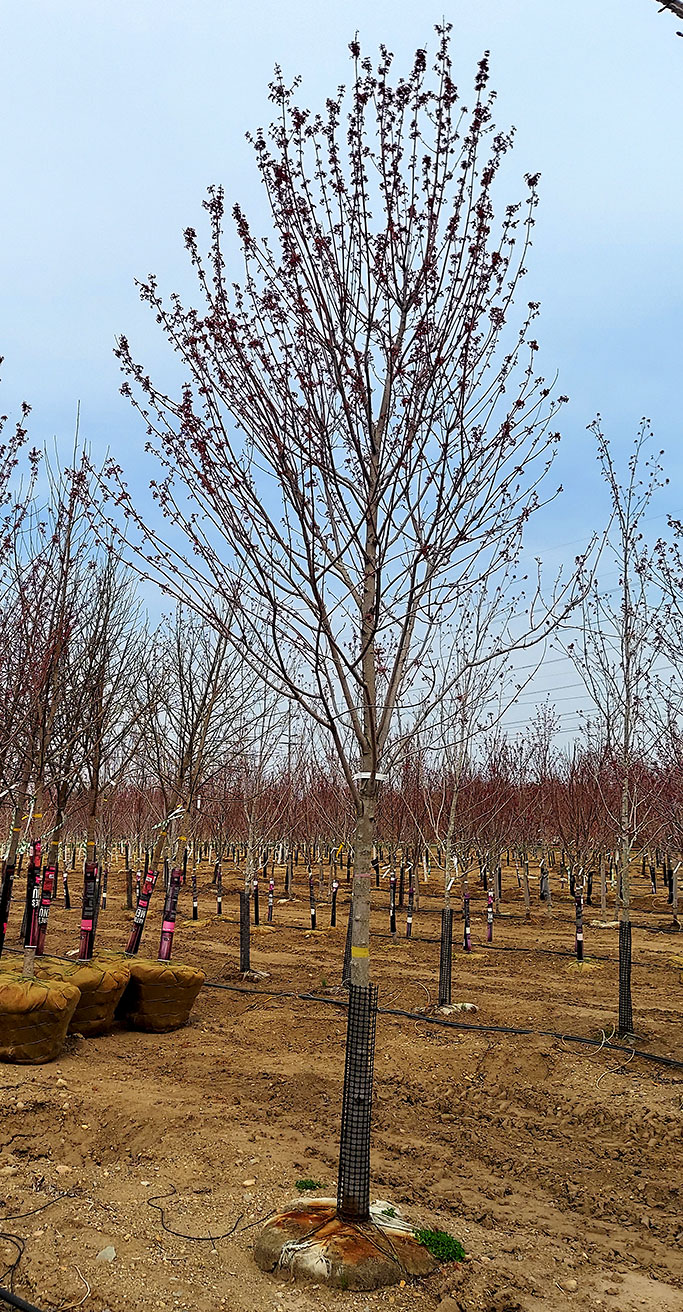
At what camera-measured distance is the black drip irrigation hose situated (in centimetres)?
872

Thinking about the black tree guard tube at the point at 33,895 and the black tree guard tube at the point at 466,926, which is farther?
the black tree guard tube at the point at 466,926

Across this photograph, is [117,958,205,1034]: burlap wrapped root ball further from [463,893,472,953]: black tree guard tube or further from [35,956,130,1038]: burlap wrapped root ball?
[463,893,472,953]: black tree guard tube

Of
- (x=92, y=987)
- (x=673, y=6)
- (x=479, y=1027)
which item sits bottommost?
(x=479, y=1027)

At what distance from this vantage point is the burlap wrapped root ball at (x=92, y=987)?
8352 millimetres

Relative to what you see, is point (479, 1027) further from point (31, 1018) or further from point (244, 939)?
point (31, 1018)

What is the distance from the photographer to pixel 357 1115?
4.50 m

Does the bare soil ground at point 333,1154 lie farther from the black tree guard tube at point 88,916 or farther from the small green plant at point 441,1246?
the black tree guard tube at point 88,916

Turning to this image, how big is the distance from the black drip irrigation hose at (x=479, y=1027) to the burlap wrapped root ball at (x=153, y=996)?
2.42 metres

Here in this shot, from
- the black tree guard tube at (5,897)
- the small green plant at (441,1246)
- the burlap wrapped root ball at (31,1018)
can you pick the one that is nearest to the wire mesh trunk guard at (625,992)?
the small green plant at (441,1246)

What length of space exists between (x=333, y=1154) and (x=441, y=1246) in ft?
5.59

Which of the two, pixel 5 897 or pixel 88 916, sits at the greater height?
pixel 5 897

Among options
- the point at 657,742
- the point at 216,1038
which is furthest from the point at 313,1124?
the point at 657,742

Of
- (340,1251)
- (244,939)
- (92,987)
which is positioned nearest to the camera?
(340,1251)

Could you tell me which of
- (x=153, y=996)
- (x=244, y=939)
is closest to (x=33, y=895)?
(x=153, y=996)
